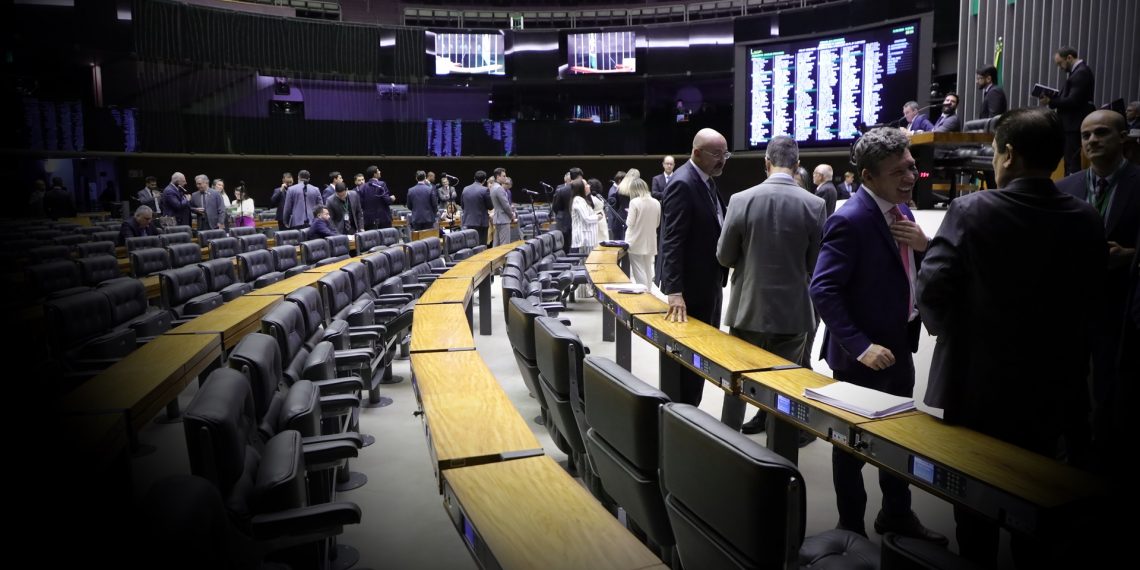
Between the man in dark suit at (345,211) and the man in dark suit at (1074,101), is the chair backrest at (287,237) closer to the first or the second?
the man in dark suit at (345,211)

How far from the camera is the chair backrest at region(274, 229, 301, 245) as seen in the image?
8.80 metres

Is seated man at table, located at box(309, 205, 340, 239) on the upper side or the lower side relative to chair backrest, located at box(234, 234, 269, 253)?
upper

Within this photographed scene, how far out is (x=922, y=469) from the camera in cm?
174

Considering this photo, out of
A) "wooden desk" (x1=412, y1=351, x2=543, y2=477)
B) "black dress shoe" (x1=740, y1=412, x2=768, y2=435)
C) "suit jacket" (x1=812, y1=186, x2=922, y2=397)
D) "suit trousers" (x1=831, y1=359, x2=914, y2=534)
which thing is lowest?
"black dress shoe" (x1=740, y1=412, x2=768, y2=435)

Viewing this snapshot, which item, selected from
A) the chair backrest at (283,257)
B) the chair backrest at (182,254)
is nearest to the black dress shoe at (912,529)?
the chair backrest at (283,257)

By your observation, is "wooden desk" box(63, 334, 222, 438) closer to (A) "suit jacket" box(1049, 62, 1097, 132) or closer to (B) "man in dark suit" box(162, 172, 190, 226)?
(A) "suit jacket" box(1049, 62, 1097, 132)

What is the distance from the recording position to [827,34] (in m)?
12.2

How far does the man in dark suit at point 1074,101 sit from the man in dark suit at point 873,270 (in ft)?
12.2

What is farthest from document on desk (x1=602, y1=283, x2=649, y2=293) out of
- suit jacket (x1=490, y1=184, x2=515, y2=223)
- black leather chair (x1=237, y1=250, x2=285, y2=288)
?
suit jacket (x1=490, y1=184, x2=515, y2=223)

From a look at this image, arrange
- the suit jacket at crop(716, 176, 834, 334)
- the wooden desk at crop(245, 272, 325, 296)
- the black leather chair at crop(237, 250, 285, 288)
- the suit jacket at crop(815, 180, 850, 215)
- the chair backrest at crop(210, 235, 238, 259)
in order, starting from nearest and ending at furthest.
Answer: the suit jacket at crop(716, 176, 834, 334)
the wooden desk at crop(245, 272, 325, 296)
the black leather chair at crop(237, 250, 285, 288)
the suit jacket at crop(815, 180, 850, 215)
the chair backrest at crop(210, 235, 238, 259)

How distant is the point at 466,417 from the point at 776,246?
169cm

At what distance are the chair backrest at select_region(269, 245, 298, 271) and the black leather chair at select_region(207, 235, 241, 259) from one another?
1125 millimetres

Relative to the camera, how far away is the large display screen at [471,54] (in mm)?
17281

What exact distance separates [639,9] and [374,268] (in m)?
13.9
